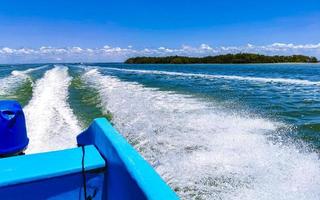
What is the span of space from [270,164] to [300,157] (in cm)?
55

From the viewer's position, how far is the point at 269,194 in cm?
329

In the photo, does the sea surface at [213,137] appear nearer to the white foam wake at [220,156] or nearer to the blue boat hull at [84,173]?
the white foam wake at [220,156]

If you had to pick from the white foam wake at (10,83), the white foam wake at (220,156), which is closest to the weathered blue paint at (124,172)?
the white foam wake at (220,156)

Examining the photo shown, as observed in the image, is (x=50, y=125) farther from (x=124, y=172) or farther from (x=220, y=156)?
(x=124, y=172)

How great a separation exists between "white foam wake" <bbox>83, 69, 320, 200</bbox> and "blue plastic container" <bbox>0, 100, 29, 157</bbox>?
1614 mm

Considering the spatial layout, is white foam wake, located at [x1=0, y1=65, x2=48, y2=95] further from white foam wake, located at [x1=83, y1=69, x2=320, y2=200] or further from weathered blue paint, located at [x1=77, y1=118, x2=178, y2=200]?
weathered blue paint, located at [x1=77, y1=118, x2=178, y2=200]

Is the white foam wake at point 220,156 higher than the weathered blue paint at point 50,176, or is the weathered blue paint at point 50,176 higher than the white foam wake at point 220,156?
the weathered blue paint at point 50,176

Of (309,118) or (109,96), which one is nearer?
(309,118)

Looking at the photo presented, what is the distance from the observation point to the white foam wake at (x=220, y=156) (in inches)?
133

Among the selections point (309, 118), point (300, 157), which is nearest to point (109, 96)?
point (309, 118)

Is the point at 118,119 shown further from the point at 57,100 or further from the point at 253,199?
the point at 253,199

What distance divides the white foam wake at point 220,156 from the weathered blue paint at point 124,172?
1286 mm

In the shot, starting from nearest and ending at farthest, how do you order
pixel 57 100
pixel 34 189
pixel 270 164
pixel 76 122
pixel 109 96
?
1. pixel 34 189
2. pixel 270 164
3. pixel 76 122
4. pixel 57 100
5. pixel 109 96

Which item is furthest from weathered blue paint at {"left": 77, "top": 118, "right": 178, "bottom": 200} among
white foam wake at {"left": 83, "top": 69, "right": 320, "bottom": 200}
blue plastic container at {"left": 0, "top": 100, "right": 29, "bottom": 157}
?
white foam wake at {"left": 83, "top": 69, "right": 320, "bottom": 200}
